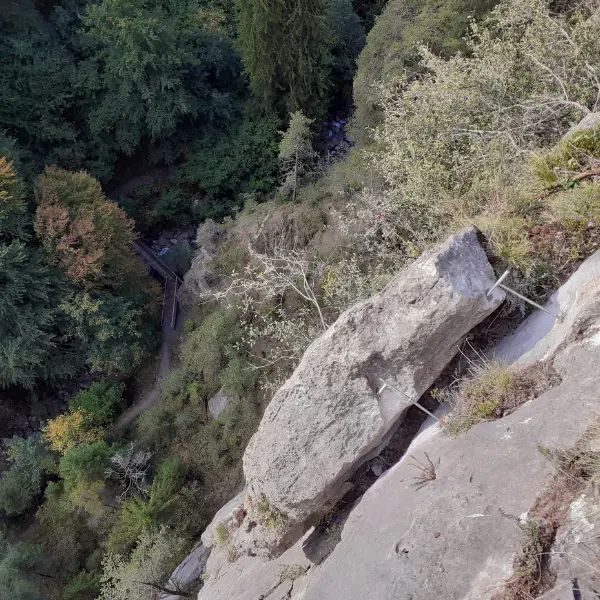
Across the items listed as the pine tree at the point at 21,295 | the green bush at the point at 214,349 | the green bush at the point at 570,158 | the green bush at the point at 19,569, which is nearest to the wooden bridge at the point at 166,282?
the green bush at the point at 214,349

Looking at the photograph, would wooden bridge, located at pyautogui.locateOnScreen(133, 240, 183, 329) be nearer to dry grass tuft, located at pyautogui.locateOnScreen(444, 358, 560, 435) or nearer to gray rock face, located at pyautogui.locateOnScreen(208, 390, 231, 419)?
gray rock face, located at pyautogui.locateOnScreen(208, 390, 231, 419)

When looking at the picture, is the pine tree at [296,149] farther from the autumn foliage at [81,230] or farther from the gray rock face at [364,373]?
the gray rock face at [364,373]

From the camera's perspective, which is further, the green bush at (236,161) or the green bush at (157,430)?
the green bush at (236,161)

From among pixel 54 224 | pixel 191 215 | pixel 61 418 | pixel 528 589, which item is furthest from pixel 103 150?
pixel 528 589

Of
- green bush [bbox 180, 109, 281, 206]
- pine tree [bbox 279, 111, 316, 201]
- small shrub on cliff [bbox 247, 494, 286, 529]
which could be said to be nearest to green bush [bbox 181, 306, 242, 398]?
pine tree [bbox 279, 111, 316, 201]

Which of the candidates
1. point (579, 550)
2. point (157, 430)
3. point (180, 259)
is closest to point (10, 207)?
point (180, 259)

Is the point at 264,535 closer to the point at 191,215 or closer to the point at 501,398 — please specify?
the point at 501,398

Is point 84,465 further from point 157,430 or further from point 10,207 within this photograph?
point 10,207
